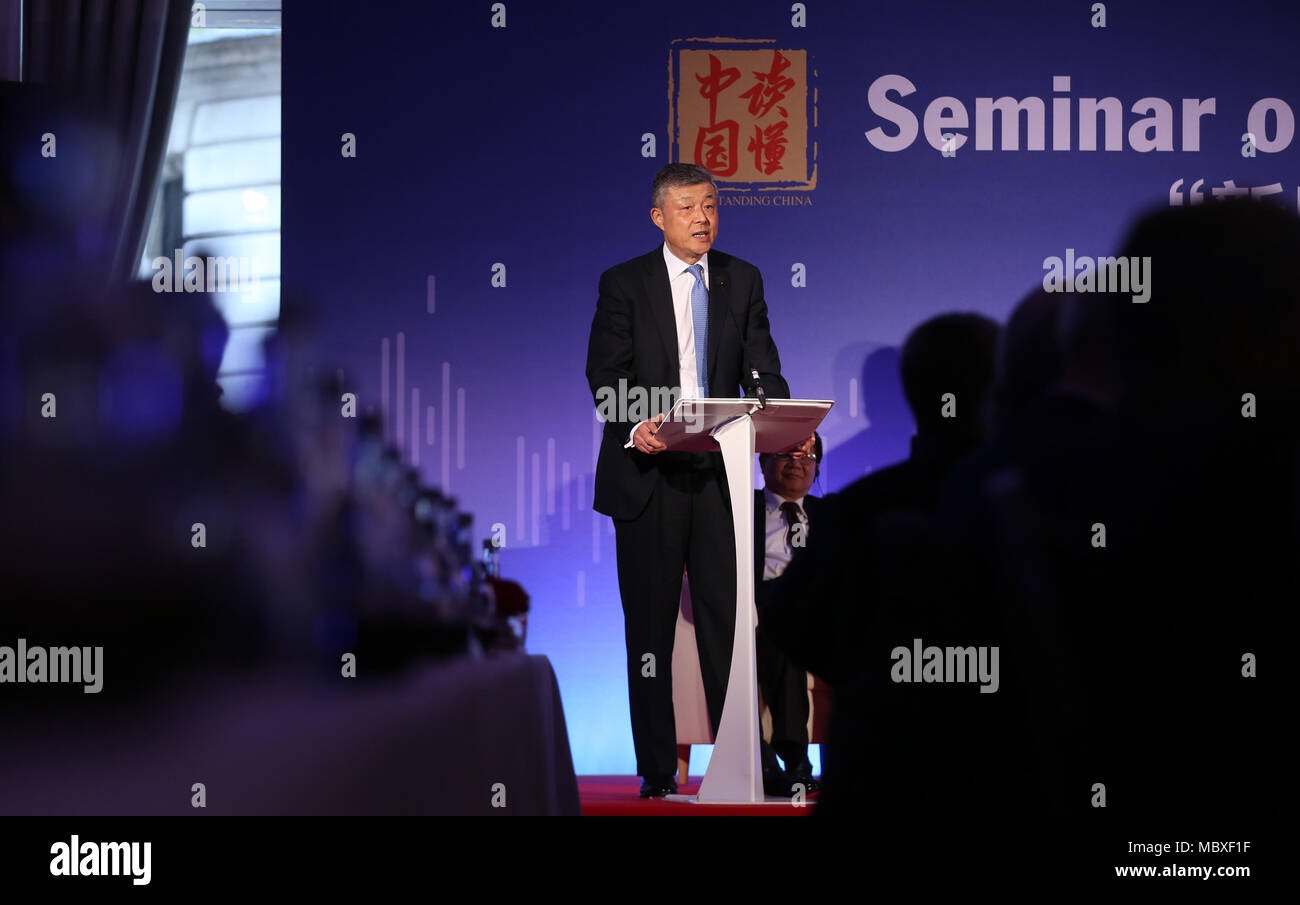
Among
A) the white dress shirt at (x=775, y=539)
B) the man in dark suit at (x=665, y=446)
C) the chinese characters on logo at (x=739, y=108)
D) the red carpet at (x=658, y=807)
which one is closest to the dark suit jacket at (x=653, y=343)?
the man in dark suit at (x=665, y=446)

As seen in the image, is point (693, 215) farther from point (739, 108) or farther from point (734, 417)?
point (739, 108)

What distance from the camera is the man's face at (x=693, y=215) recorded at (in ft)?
11.9

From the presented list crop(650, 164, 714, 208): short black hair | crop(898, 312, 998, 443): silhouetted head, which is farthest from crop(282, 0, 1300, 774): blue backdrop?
crop(898, 312, 998, 443): silhouetted head

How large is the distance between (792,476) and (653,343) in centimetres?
55

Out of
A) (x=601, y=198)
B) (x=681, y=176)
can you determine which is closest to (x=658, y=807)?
(x=681, y=176)

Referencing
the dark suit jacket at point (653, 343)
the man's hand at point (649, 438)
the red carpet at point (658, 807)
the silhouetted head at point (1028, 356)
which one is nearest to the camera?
the silhouetted head at point (1028, 356)

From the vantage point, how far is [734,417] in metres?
3.05

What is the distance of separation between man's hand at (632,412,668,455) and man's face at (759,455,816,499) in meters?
0.46

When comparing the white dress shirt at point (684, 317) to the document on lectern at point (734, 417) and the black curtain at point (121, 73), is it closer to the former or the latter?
the document on lectern at point (734, 417)

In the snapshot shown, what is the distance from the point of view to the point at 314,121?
15.1ft

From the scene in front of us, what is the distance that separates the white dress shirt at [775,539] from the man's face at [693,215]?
73 cm

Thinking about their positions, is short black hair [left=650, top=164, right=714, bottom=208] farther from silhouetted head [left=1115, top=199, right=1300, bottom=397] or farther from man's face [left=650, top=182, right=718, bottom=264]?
silhouetted head [left=1115, top=199, right=1300, bottom=397]
